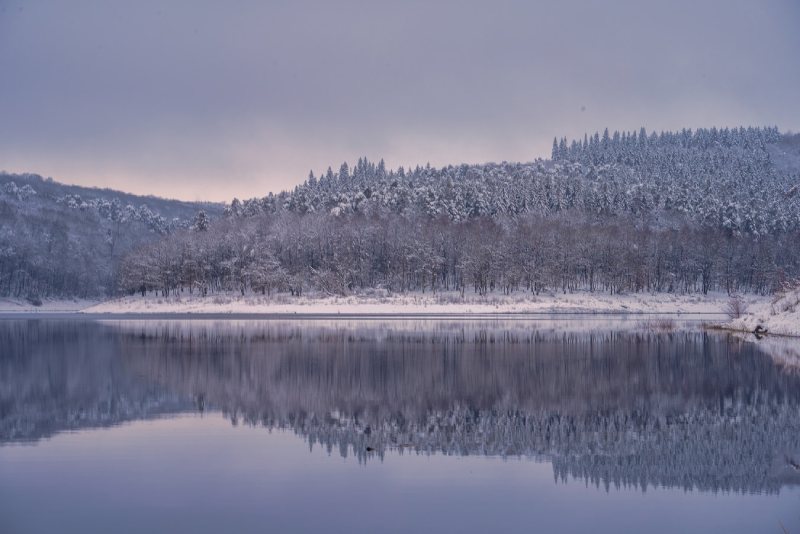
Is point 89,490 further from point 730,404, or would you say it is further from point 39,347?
point 39,347

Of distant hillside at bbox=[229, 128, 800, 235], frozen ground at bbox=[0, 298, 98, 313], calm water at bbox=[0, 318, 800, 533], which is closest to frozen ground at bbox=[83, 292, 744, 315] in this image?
frozen ground at bbox=[0, 298, 98, 313]

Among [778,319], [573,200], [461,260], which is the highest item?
[573,200]

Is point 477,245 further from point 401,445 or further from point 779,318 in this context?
point 401,445

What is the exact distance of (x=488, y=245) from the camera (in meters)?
107

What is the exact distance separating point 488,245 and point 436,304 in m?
20.3

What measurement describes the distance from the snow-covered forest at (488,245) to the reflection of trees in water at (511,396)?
2589 inches

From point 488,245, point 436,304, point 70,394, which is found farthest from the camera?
point 488,245

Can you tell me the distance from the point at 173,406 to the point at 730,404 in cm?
1604

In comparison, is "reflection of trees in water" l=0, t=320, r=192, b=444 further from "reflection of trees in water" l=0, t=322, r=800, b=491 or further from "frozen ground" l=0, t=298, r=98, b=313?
"frozen ground" l=0, t=298, r=98, b=313

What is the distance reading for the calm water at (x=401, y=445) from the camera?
39.4 feet

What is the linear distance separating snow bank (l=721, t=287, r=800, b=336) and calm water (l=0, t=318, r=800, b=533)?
1610cm

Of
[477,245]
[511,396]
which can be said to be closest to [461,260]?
[477,245]

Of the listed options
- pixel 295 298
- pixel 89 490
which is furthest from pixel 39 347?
pixel 295 298

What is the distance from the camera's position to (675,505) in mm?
12547
